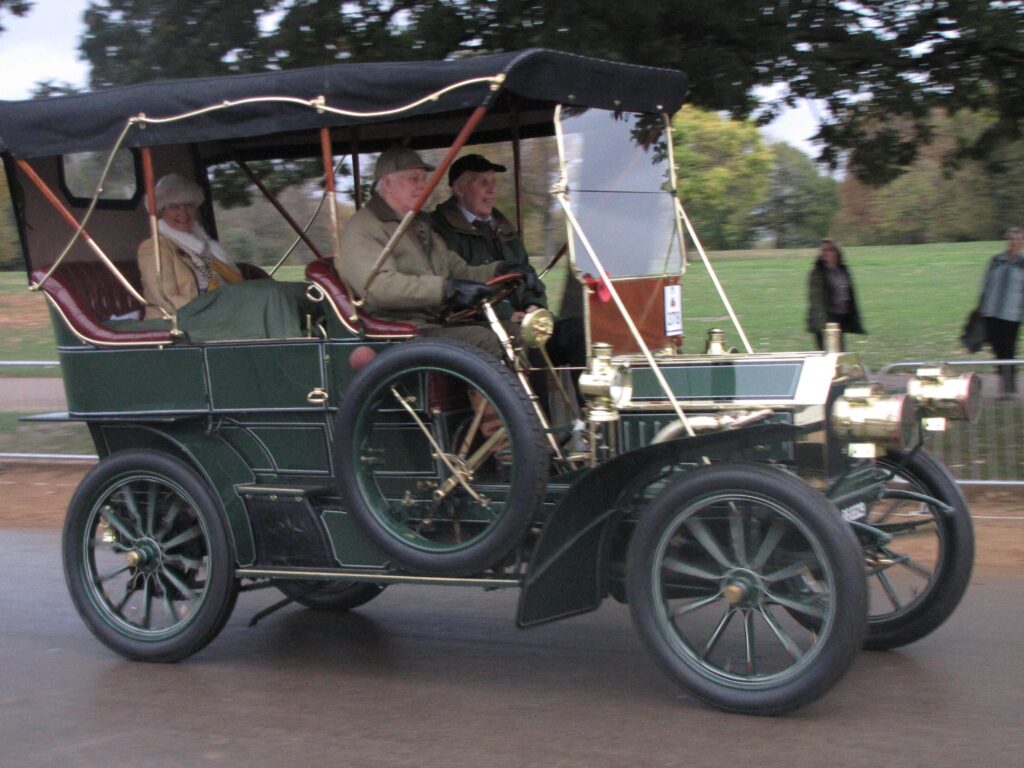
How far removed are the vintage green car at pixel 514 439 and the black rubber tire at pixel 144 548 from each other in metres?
0.01

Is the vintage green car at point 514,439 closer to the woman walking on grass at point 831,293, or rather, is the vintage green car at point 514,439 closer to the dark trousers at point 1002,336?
the woman walking on grass at point 831,293

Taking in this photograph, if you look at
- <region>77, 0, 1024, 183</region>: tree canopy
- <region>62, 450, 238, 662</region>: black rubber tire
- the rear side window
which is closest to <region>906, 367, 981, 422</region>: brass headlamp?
<region>62, 450, 238, 662</region>: black rubber tire

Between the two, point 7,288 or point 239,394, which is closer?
point 239,394

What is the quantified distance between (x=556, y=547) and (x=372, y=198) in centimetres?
166

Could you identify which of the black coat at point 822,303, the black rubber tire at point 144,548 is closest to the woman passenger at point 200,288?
the black rubber tire at point 144,548

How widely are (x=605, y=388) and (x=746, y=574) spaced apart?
2.59ft

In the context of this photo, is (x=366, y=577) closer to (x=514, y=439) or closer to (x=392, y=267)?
(x=514, y=439)

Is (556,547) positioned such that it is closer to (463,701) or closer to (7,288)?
(463,701)

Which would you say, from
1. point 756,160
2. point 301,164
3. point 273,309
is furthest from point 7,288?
point 273,309

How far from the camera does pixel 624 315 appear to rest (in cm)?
451

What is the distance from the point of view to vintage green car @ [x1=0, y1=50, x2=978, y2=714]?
4.26 m

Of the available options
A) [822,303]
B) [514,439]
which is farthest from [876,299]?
[514,439]

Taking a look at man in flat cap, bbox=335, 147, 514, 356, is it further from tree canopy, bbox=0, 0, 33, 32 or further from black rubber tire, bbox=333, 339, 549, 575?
tree canopy, bbox=0, 0, 33, 32

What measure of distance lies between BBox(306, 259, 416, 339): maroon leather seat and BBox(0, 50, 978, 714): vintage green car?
1 cm
